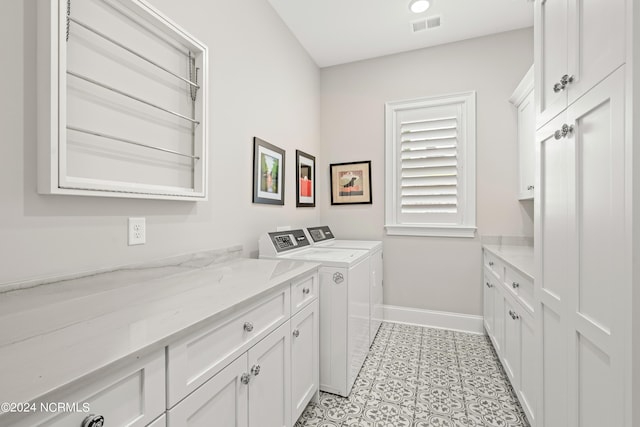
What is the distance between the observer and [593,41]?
92 cm

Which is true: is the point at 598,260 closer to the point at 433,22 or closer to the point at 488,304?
the point at 488,304

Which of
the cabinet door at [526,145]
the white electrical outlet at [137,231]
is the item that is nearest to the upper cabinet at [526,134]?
the cabinet door at [526,145]

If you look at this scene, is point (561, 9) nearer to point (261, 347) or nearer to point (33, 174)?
point (261, 347)

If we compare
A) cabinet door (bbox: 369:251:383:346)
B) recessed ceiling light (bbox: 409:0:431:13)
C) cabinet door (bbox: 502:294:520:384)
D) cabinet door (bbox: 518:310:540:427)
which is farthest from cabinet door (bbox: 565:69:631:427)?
recessed ceiling light (bbox: 409:0:431:13)

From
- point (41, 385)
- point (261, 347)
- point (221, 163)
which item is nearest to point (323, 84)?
point (221, 163)

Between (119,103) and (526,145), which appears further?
(526,145)

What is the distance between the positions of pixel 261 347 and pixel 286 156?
1.80 m

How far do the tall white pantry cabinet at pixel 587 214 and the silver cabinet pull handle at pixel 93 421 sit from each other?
1.24 metres

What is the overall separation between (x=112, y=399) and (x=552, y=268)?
1.52 m

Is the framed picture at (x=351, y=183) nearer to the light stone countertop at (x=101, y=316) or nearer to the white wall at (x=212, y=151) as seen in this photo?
the white wall at (x=212, y=151)

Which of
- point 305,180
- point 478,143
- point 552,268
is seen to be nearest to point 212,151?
point 305,180

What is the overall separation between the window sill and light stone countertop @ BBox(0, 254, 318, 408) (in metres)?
1.90

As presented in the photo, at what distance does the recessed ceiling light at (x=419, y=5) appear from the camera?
2305 mm

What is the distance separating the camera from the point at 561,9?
3.68 feet
